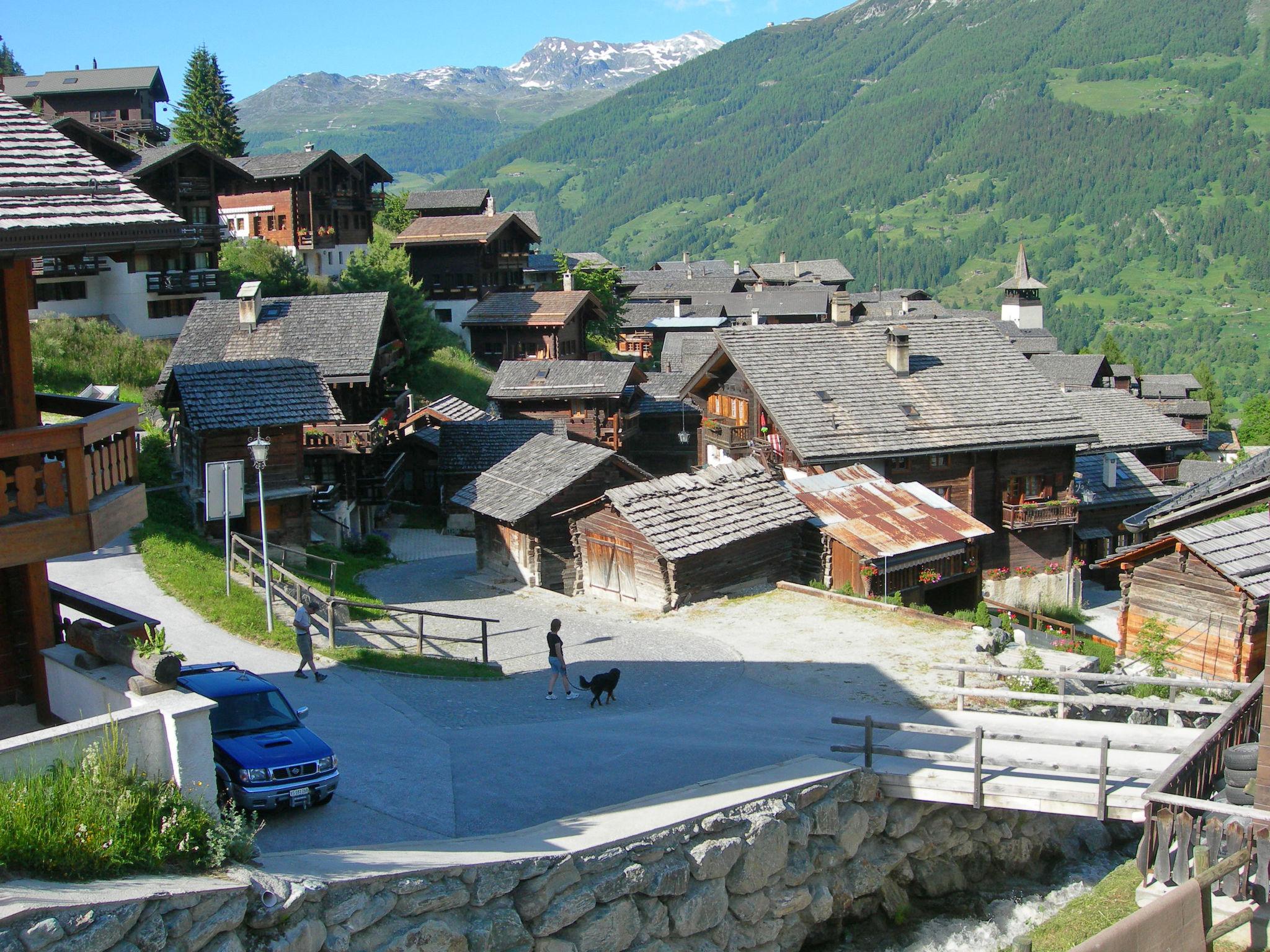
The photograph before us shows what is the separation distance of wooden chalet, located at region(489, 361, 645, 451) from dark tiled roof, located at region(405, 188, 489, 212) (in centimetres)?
3863

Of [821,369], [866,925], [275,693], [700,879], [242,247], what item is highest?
[242,247]

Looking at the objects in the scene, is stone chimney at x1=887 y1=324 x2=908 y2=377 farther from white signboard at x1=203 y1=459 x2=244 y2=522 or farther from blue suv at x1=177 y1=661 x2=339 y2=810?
blue suv at x1=177 y1=661 x2=339 y2=810

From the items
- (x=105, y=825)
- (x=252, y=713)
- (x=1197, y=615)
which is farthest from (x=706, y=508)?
(x=105, y=825)

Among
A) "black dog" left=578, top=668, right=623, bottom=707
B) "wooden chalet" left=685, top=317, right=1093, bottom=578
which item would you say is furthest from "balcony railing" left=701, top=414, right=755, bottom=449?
"black dog" left=578, top=668, right=623, bottom=707

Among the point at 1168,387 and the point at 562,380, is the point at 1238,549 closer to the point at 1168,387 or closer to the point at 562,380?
the point at 562,380

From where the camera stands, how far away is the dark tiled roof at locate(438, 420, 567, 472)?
4472 centimetres

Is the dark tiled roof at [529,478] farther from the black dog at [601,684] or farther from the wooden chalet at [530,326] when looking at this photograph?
the wooden chalet at [530,326]

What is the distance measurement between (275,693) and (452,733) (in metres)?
3.83

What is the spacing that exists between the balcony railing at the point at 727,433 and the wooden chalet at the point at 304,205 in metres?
31.6

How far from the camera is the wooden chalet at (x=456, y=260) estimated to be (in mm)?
70562

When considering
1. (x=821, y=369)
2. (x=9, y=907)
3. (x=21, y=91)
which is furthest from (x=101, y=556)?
(x=21, y=91)

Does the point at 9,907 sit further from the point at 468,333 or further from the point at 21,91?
the point at 21,91

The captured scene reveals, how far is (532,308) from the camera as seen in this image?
6700cm

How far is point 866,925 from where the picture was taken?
55.5 feet
